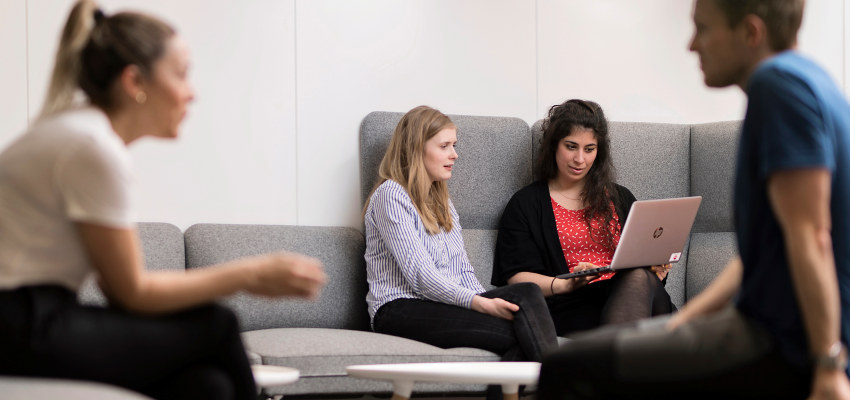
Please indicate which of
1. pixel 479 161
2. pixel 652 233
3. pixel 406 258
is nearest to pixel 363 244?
pixel 406 258

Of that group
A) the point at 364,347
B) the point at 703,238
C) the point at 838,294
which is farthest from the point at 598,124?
the point at 838,294

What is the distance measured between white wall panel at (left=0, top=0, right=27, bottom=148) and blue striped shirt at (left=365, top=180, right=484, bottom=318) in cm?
120

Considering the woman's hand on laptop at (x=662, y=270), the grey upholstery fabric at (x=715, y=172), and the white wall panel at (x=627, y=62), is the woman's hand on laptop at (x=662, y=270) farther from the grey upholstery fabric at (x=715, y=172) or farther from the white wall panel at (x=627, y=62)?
the white wall panel at (x=627, y=62)

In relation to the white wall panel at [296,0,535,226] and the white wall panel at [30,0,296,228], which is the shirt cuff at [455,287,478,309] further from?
the white wall panel at [30,0,296,228]

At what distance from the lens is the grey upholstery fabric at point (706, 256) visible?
12.3 ft

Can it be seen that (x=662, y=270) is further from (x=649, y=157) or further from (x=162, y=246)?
(x=162, y=246)

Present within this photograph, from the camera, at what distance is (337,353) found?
2.90 metres

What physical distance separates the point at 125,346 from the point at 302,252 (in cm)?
199

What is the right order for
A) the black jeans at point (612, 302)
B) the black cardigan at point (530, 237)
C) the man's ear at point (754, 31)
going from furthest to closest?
the black cardigan at point (530, 237), the black jeans at point (612, 302), the man's ear at point (754, 31)

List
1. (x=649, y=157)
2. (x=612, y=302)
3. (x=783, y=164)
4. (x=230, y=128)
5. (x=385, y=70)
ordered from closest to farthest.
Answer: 1. (x=783, y=164)
2. (x=612, y=302)
3. (x=230, y=128)
4. (x=385, y=70)
5. (x=649, y=157)

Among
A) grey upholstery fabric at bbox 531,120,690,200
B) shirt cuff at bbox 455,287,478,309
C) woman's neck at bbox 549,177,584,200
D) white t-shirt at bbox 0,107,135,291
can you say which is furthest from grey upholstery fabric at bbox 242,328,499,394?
white t-shirt at bbox 0,107,135,291

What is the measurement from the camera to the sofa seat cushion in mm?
2857

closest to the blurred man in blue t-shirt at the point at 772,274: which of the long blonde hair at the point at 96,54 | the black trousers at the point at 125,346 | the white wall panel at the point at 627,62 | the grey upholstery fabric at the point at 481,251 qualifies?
the black trousers at the point at 125,346

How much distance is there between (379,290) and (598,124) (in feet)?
3.39
